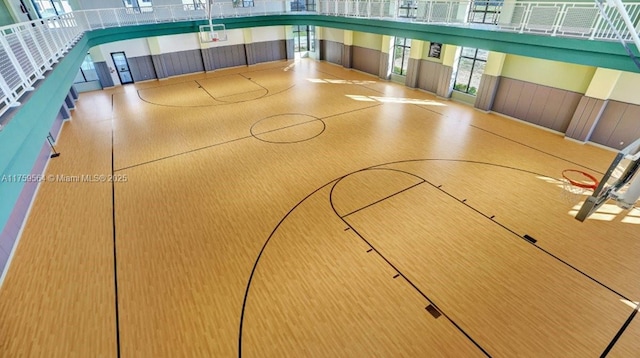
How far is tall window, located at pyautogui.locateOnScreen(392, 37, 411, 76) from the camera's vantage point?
799 inches

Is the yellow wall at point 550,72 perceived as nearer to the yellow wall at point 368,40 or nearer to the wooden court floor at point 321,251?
the wooden court floor at point 321,251

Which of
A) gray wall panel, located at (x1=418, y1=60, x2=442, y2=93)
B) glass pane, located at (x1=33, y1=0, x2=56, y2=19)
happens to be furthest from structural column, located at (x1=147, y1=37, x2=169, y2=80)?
gray wall panel, located at (x1=418, y1=60, x2=442, y2=93)

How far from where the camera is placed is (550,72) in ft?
43.9

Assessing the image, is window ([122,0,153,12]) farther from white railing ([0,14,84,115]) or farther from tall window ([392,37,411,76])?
tall window ([392,37,411,76])

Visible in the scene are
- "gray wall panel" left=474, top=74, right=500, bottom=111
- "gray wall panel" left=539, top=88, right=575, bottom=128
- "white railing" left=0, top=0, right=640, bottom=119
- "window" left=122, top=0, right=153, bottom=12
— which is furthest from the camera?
"window" left=122, top=0, right=153, bottom=12

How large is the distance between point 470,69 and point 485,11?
2.89 metres

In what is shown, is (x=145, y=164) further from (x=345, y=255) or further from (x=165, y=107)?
(x=345, y=255)

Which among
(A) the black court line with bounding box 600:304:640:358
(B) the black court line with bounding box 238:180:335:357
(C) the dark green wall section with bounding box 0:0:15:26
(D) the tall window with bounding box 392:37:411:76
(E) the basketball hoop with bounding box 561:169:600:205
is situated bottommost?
(A) the black court line with bounding box 600:304:640:358

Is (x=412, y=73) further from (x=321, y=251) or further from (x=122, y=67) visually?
(x=122, y=67)

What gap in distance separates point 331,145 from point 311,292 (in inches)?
292

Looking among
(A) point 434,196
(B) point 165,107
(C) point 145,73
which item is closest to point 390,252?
(A) point 434,196

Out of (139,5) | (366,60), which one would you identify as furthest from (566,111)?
(139,5)

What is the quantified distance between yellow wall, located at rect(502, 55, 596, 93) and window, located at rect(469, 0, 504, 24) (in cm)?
212

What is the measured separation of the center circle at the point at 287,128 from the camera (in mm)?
13625
